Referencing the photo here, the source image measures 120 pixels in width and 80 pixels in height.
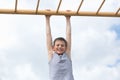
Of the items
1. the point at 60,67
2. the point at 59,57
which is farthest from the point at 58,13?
the point at 60,67

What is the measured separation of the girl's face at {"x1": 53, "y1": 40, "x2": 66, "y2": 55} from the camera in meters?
5.37

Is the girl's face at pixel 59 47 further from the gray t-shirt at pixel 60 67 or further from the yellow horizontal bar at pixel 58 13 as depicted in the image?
the yellow horizontal bar at pixel 58 13

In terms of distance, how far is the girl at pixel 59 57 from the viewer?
525 centimetres

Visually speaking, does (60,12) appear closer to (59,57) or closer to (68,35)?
(68,35)

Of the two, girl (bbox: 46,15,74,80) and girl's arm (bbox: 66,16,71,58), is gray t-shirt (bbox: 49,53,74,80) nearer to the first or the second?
girl (bbox: 46,15,74,80)

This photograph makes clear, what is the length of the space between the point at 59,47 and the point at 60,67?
339 millimetres

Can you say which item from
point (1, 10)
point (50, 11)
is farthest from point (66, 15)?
point (1, 10)

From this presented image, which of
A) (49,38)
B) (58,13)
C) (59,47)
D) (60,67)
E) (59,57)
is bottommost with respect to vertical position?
(60,67)

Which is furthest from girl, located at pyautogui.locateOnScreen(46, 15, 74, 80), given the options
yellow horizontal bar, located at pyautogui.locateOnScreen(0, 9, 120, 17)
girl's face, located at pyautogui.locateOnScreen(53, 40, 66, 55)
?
yellow horizontal bar, located at pyautogui.locateOnScreen(0, 9, 120, 17)

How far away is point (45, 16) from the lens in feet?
18.9

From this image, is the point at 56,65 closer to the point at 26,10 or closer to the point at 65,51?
the point at 65,51

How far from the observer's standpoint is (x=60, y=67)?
17.4 ft

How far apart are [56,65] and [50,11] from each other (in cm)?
104

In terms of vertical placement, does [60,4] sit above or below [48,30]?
above
